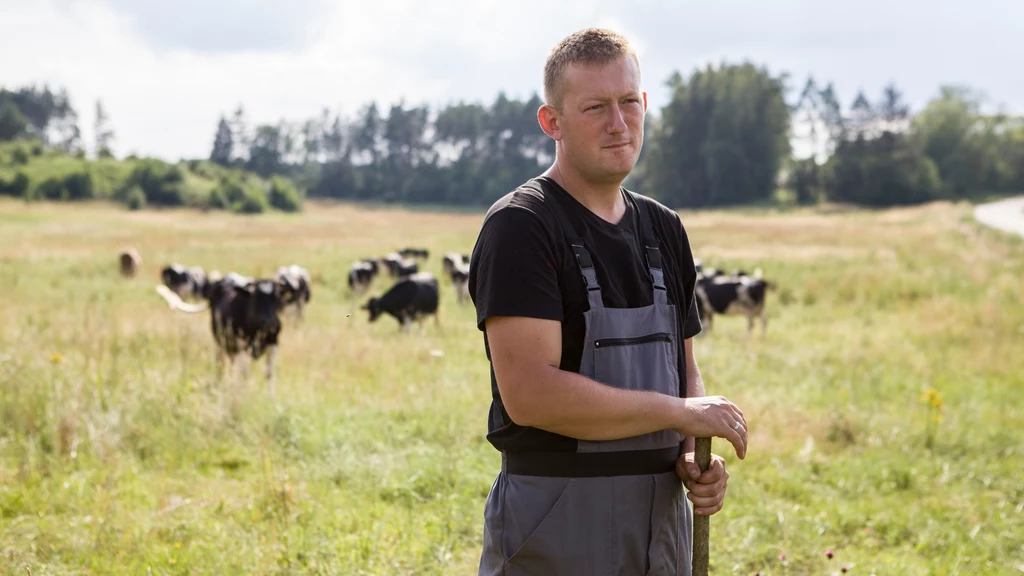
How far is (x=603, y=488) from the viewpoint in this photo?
2.20m

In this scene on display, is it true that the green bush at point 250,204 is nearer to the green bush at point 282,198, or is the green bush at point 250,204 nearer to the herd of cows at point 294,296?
the green bush at point 282,198

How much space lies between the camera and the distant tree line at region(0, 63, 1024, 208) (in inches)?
2985

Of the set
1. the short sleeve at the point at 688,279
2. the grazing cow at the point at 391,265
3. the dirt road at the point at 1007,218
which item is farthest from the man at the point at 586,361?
the dirt road at the point at 1007,218

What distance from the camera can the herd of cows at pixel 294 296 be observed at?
8742 millimetres

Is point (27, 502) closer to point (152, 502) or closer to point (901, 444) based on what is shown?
point (152, 502)

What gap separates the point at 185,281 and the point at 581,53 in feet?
62.1

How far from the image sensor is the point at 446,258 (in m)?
23.9

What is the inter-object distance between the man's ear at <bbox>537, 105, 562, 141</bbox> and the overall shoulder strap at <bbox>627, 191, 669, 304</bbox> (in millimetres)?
337

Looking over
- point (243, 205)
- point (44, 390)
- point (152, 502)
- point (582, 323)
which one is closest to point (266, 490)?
point (152, 502)

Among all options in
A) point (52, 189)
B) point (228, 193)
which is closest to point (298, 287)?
point (52, 189)

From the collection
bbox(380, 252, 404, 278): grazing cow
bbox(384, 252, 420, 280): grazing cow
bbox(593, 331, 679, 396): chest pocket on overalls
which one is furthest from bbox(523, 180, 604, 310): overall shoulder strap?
bbox(380, 252, 404, 278): grazing cow

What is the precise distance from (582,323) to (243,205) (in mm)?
77181

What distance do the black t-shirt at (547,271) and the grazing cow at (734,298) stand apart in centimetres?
1266

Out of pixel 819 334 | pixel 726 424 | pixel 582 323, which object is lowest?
pixel 819 334
